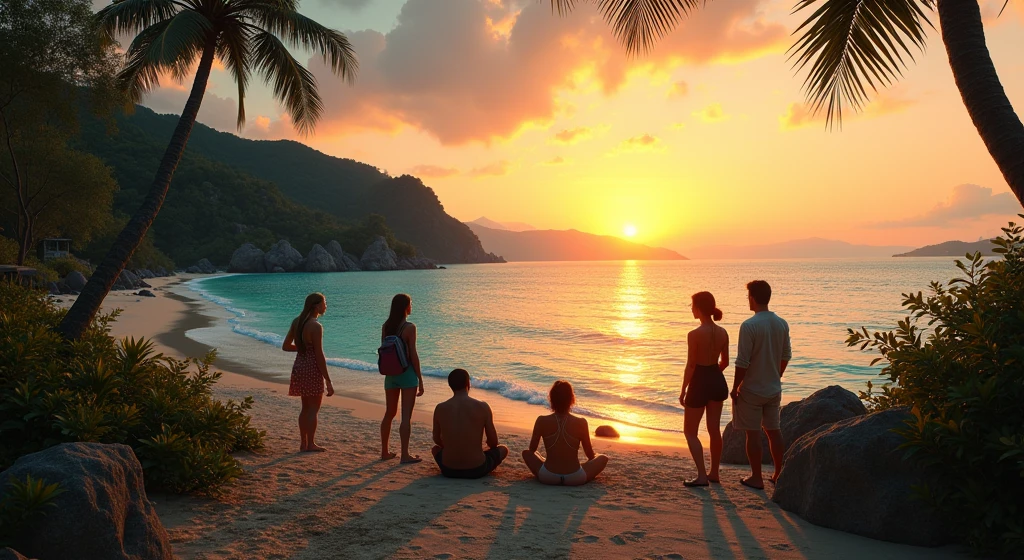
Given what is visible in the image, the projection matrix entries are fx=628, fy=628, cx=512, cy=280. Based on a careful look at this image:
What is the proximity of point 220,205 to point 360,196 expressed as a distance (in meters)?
63.4

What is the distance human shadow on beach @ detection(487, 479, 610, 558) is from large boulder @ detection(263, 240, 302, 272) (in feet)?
368

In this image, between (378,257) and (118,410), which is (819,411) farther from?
(378,257)

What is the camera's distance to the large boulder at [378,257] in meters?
132

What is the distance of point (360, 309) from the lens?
40.4m

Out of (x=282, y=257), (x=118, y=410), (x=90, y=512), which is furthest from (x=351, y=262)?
(x=90, y=512)

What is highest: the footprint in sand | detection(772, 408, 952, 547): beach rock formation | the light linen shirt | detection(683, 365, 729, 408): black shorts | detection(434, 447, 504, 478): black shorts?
the light linen shirt

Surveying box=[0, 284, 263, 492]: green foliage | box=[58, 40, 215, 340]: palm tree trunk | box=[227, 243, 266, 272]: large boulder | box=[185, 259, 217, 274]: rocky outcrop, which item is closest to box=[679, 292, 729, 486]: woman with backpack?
box=[0, 284, 263, 492]: green foliage

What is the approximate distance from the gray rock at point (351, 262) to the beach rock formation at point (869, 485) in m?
126

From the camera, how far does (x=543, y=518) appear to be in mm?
4863

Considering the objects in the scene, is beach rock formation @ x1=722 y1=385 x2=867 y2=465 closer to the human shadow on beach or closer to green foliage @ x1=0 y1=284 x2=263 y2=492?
the human shadow on beach

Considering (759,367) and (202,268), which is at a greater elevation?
(759,367)

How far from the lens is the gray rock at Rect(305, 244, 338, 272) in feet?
380

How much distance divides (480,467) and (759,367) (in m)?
2.77

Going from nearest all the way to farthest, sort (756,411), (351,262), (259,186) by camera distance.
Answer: (756,411) → (259,186) → (351,262)
